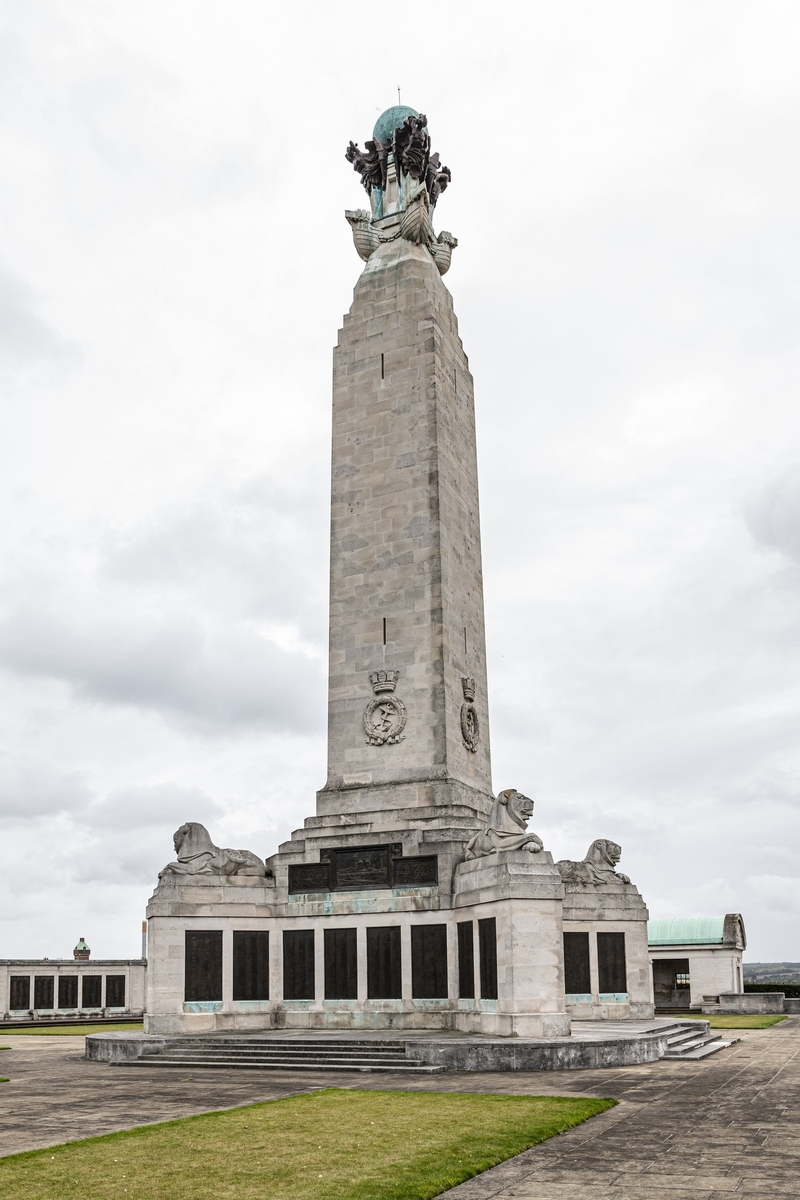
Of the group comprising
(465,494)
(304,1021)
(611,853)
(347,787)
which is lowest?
(304,1021)

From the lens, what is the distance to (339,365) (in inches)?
1585

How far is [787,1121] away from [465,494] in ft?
84.9

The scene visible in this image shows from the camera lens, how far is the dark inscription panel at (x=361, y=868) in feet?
106

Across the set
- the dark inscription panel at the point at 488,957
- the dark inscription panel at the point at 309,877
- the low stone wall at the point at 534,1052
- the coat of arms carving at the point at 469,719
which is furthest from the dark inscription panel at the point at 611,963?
the dark inscription panel at the point at 309,877

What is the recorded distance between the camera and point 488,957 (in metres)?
27.9

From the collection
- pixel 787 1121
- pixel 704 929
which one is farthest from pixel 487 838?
pixel 704 929

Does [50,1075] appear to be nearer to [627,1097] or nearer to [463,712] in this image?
[627,1097]

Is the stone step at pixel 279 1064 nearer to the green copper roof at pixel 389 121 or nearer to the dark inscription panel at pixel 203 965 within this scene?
the dark inscription panel at pixel 203 965

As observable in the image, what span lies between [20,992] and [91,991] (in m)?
3.83

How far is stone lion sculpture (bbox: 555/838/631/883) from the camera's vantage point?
111 feet

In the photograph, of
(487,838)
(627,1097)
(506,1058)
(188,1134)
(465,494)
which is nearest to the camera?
(188,1134)

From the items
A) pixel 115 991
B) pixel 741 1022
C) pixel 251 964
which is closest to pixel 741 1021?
pixel 741 1022

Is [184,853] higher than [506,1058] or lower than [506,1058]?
higher

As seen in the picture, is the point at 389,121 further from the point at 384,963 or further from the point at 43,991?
the point at 43,991
